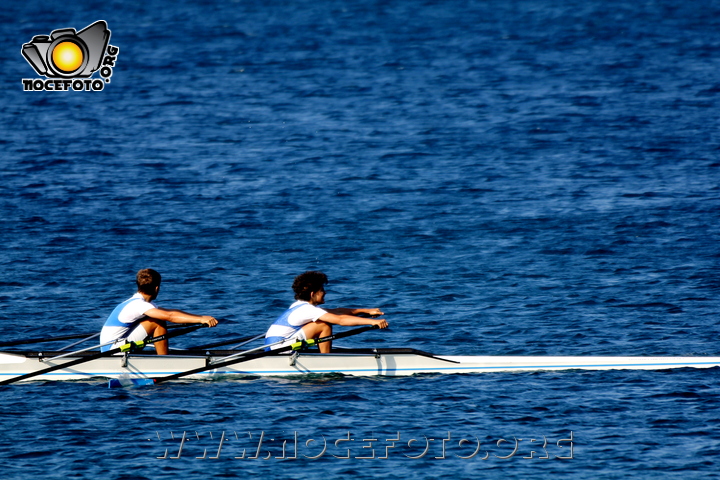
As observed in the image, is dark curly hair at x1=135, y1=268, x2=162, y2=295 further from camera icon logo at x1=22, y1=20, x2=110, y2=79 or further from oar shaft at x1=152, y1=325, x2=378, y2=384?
camera icon logo at x1=22, y1=20, x2=110, y2=79

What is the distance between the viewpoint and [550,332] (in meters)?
17.2

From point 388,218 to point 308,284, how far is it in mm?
10835

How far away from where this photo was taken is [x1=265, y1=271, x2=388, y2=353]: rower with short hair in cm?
1437

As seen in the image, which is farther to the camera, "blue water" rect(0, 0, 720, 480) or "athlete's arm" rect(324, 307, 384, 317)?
"athlete's arm" rect(324, 307, 384, 317)

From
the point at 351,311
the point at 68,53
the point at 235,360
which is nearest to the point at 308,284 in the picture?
the point at 351,311

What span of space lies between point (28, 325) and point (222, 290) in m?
3.74

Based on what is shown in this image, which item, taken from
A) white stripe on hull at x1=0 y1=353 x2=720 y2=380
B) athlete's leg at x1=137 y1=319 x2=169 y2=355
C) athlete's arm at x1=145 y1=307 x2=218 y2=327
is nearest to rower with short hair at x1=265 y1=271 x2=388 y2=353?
white stripe on hull at x1=0 y1=353 x2=720 y2=380

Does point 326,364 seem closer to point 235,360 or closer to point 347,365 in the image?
point 347,365

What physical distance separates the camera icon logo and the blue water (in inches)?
58.8

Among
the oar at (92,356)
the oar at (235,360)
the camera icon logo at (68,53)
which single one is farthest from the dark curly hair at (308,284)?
the camera icon logo at (68,53)

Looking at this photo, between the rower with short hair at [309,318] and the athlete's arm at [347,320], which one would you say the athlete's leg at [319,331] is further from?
the athlete's arm at [347,320]

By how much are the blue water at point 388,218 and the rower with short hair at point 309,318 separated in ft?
2.13

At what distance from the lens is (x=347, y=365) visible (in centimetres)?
1473

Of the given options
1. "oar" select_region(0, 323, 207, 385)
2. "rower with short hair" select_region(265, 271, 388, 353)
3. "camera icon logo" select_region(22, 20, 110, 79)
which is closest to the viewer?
"oar" select_region(0, 323, 207, 385)
